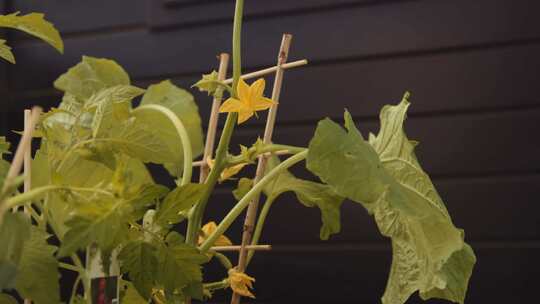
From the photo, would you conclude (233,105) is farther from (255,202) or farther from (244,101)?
(255,202)

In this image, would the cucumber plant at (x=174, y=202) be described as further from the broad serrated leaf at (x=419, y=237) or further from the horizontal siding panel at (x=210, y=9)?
the horizontal siding panel at (x=210, y=9)

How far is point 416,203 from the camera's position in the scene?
0.50 meters

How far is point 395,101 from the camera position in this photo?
1.33 meters

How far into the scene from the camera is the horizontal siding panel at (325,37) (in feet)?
4.20

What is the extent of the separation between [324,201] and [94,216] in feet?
0.70

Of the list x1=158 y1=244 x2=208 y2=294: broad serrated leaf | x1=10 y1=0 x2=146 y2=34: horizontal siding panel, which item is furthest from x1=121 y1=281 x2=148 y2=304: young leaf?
x1=10 y1=0 x2=146 y2=34: horizontal siding panel

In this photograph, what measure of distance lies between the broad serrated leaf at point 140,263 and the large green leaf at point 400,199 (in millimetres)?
116

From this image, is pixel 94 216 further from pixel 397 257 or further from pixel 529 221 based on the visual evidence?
pixel 529 221

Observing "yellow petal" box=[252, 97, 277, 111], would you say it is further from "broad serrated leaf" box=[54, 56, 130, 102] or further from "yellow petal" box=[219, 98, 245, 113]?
"broad serrated leaf" box=[54, 56, 130, 102]

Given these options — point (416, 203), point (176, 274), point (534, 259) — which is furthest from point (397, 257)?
point (534, 259)

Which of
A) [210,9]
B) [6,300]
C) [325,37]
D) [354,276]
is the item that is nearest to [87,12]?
[210,9]

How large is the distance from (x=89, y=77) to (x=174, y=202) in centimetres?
35

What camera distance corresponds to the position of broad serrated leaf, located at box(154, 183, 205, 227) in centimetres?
43

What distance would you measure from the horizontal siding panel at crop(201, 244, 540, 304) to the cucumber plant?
0.75 metres
